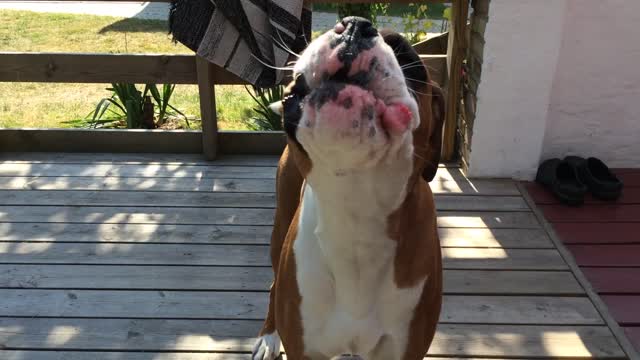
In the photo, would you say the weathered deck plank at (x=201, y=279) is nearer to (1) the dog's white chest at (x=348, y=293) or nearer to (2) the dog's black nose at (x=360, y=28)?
(1) the dog's white chest at (x=348, y=293)

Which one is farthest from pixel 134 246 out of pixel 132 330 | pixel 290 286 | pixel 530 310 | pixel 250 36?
pixel 530 310

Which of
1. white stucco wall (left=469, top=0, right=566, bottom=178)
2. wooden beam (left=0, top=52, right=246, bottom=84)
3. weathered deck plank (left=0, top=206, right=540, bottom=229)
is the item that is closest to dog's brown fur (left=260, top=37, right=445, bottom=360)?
weathered deck plank (left=0, top=206, right=540, bottom=229)

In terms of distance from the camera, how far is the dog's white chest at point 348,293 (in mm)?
1730

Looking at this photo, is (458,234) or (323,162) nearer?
(323,162)

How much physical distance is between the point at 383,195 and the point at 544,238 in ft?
6.98

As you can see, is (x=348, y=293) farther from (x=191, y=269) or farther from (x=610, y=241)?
(x=610, y=241)

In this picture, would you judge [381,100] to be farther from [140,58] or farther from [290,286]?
[140,58]

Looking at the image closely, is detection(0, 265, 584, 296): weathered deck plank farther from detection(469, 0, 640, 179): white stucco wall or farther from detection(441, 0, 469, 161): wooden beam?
detection(441, 0, 469, 161): wooden beam

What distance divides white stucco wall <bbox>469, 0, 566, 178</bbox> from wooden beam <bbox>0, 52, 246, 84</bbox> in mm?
1609

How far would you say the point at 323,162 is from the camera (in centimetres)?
141

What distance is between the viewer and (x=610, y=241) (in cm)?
332

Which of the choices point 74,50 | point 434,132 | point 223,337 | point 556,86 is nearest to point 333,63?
point 434,132

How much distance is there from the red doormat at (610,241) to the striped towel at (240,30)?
5.94 ft


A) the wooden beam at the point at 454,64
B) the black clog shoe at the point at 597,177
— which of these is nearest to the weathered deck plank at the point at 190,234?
the black clog shoe at the point at 597,177
